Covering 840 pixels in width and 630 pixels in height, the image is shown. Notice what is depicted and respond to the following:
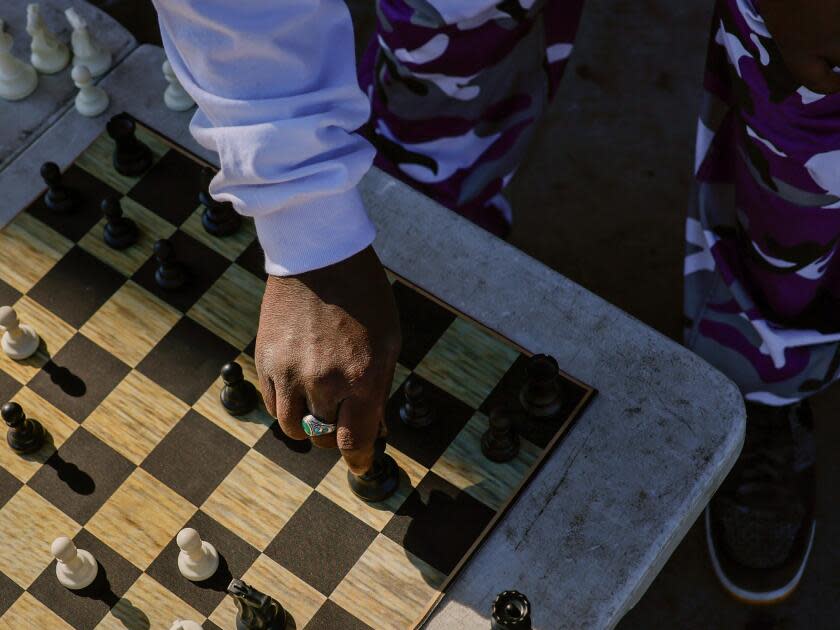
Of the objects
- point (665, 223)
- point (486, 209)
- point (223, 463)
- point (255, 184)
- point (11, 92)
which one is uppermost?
point (255, 184)

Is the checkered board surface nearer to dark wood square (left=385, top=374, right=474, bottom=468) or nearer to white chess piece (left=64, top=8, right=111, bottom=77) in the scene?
dark wood square (left=385, top=374, right=474, bottom=468)

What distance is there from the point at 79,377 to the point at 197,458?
0.21 meters

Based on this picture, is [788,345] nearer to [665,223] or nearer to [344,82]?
[665,223]

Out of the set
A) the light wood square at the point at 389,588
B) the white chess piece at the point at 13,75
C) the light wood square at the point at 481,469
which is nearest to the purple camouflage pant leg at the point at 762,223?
the light wood square at the point at 481,469

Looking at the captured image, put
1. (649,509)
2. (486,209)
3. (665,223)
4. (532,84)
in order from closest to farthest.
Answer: (649,509) < (532,84) < (486,209) < (665,223)

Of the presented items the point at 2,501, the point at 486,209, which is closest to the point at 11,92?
the point at 2,501

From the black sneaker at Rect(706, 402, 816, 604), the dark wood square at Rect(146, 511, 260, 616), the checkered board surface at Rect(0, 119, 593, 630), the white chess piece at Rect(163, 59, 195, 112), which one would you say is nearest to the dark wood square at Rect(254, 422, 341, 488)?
the checkered board surface at Rect(0, 119, 593, 630)

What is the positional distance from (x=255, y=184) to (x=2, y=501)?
A: 544 millimetres

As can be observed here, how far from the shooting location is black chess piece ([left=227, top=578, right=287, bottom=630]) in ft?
4.37

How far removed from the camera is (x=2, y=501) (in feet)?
4.97

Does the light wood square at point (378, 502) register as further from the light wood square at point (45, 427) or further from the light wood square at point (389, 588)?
the light wood square at point (45, 427)

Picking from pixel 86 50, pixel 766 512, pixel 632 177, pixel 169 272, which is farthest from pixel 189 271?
pixel 632 177

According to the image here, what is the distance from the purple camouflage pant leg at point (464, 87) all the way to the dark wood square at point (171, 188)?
389 mm

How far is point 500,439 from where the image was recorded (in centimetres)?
149
